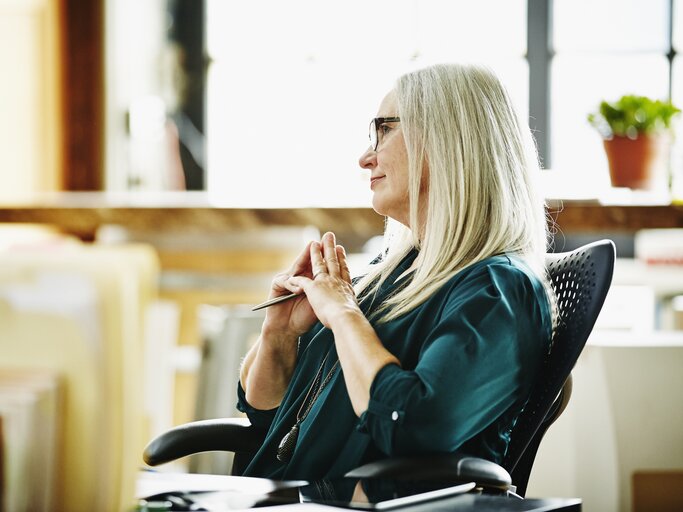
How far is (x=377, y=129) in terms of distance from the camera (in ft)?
4.55

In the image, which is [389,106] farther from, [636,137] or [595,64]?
[595,64]

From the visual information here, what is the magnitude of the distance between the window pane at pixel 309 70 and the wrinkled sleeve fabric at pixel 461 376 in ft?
13.6

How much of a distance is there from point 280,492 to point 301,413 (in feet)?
1.20

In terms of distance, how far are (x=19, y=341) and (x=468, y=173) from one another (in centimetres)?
84

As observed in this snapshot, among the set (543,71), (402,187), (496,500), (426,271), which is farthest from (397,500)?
(543,71)

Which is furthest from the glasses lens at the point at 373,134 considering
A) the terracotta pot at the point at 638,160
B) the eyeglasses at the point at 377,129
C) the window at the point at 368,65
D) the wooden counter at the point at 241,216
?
the window at the point at 368,65

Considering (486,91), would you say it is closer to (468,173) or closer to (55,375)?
(468,173)

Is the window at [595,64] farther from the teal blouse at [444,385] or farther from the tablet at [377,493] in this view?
the tablet at [377,493]

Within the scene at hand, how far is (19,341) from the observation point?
531 millimetres

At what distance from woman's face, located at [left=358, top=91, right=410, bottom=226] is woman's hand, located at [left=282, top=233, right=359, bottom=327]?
0.35ft

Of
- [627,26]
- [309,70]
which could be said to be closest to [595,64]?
[627,26]

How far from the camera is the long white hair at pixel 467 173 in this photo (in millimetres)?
1266

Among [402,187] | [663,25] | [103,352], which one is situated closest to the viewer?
[103,352]

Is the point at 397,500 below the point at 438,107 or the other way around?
below
